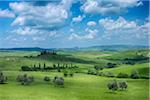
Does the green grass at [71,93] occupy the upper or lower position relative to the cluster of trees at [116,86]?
lower

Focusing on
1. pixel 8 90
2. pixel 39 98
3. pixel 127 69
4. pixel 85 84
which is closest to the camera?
pixel 39 98

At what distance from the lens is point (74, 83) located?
122 meters

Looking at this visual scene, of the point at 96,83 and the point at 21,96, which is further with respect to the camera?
the point at 96,83

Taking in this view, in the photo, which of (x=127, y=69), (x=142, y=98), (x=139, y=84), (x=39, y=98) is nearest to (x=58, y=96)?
(x=39, y=98)

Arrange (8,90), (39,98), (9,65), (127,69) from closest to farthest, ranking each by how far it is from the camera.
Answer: (39,98) < (8,90) < (127,69) < (9,65)

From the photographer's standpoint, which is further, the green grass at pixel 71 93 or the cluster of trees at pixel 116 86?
the cluster of trees at pixel 116 86

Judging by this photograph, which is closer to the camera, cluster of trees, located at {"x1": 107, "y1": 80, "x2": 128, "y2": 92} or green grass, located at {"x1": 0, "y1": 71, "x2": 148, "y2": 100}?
green grass, located at {"x1": 0, "y1": 71, "x2": 148, "y2": 100}

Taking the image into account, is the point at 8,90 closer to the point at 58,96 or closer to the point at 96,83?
the point at 58,96

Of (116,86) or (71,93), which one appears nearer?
(71,93)

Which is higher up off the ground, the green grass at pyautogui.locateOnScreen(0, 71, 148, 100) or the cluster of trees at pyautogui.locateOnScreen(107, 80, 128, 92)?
the cluster of trees at pyautogui.locateOnScreen(107, 80, 128, 92)

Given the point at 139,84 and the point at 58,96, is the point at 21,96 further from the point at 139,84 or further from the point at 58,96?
the point at 139,84

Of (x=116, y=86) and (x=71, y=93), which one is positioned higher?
(x=116, y=86)

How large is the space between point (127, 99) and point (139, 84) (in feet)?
108

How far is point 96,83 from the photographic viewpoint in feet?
403
